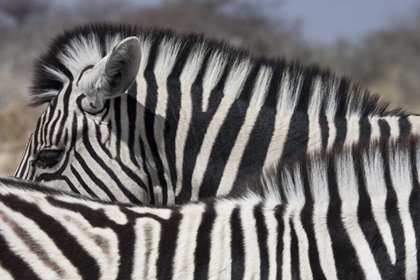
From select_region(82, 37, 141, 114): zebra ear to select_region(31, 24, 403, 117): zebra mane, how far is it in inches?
10.6

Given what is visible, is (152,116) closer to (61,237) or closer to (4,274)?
(61,237)

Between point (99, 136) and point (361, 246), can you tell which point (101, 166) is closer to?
point (99, 136)

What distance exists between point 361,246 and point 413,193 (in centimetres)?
27

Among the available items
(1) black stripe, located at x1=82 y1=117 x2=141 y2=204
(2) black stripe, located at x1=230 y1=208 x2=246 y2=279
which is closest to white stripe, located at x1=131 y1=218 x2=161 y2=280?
(2) black stripe, located at x1=230 y1=208 x2=246 y2=279

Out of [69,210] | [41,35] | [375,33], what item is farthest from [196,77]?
[375,33]

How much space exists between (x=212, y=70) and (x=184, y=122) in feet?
1.18

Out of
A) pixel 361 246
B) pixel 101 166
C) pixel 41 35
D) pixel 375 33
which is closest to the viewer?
pixel 361 246

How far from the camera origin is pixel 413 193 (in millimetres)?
2969

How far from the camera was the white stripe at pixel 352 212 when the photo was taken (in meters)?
2.90

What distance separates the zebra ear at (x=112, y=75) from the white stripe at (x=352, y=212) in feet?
5.54

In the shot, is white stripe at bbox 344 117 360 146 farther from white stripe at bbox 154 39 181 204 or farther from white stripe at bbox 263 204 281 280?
white stripe at bbox 263 204 281 280

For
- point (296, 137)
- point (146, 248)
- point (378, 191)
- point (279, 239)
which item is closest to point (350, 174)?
point (378, 191)

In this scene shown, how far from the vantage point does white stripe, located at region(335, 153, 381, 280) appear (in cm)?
290

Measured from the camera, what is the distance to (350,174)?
3041mm
